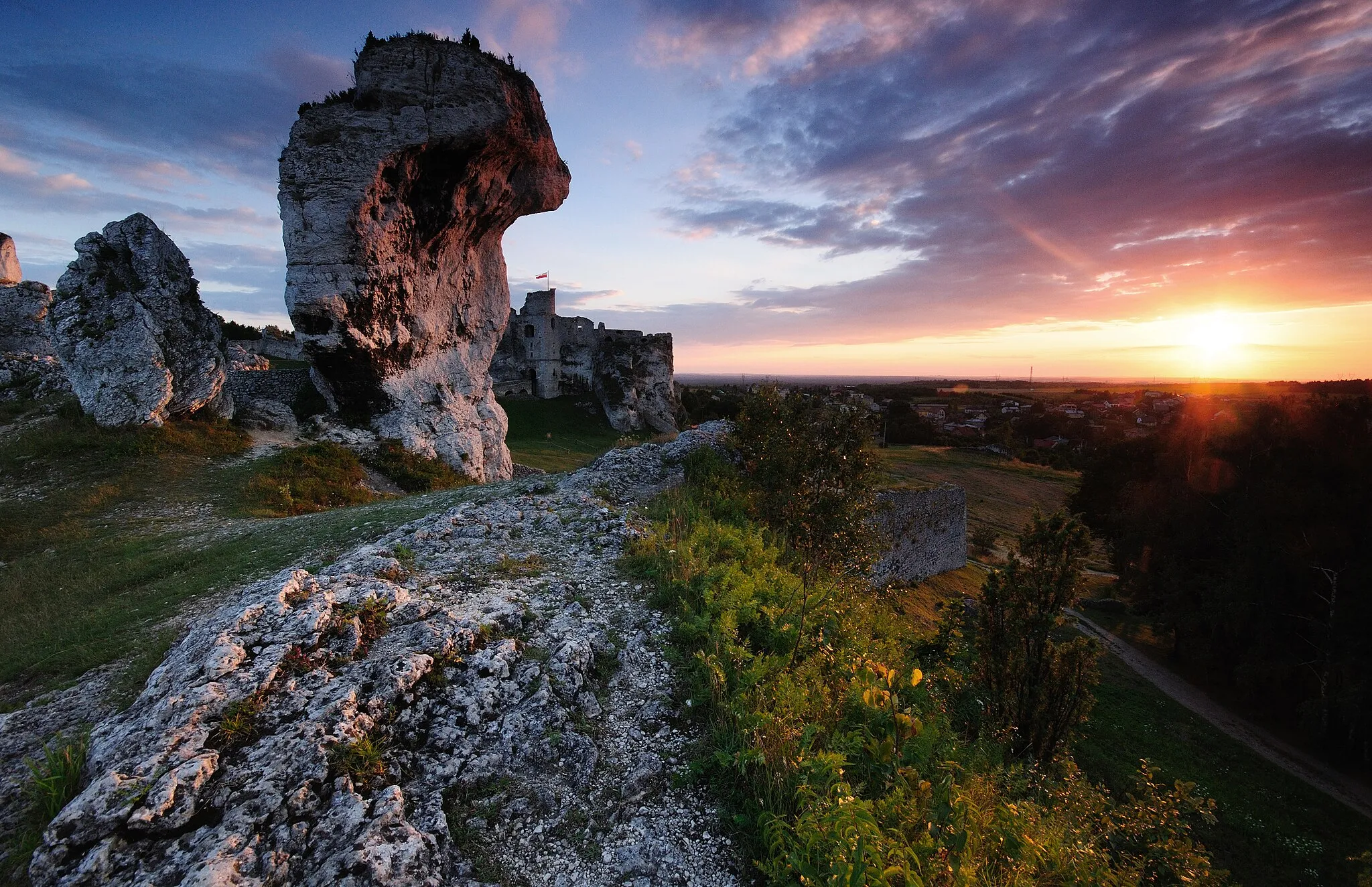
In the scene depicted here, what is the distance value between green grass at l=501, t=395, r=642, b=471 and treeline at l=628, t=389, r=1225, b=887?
2468 cm

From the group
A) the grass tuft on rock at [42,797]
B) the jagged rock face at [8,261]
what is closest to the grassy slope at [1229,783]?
the grass tuft on rock at [42,797]

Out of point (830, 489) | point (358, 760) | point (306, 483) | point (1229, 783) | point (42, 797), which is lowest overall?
point (1229, 783)

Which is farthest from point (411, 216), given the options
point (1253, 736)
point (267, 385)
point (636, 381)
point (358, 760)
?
point (1253, 736)

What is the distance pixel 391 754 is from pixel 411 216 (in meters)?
22.8

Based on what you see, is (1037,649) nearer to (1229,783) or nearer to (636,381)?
(1229,783)

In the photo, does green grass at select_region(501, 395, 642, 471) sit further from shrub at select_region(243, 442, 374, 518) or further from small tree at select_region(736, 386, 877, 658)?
small tree at select_region(736, 386, 877, 658)

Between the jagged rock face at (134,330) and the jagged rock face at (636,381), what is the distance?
31.7 metres

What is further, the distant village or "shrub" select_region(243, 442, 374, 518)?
the distant village

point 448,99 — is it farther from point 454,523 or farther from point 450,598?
point 450,598

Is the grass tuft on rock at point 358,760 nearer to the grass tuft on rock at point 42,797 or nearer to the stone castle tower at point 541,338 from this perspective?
the grass tuft on rock at point 42,797

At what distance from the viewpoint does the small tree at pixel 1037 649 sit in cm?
845

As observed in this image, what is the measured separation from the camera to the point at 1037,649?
8.88 m

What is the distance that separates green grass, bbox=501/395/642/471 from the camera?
117 ft

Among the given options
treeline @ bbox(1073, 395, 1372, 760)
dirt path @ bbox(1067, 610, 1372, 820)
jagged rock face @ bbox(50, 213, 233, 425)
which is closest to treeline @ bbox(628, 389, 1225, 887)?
dirt path @ bbox(1067, 610, 1372, 820)
